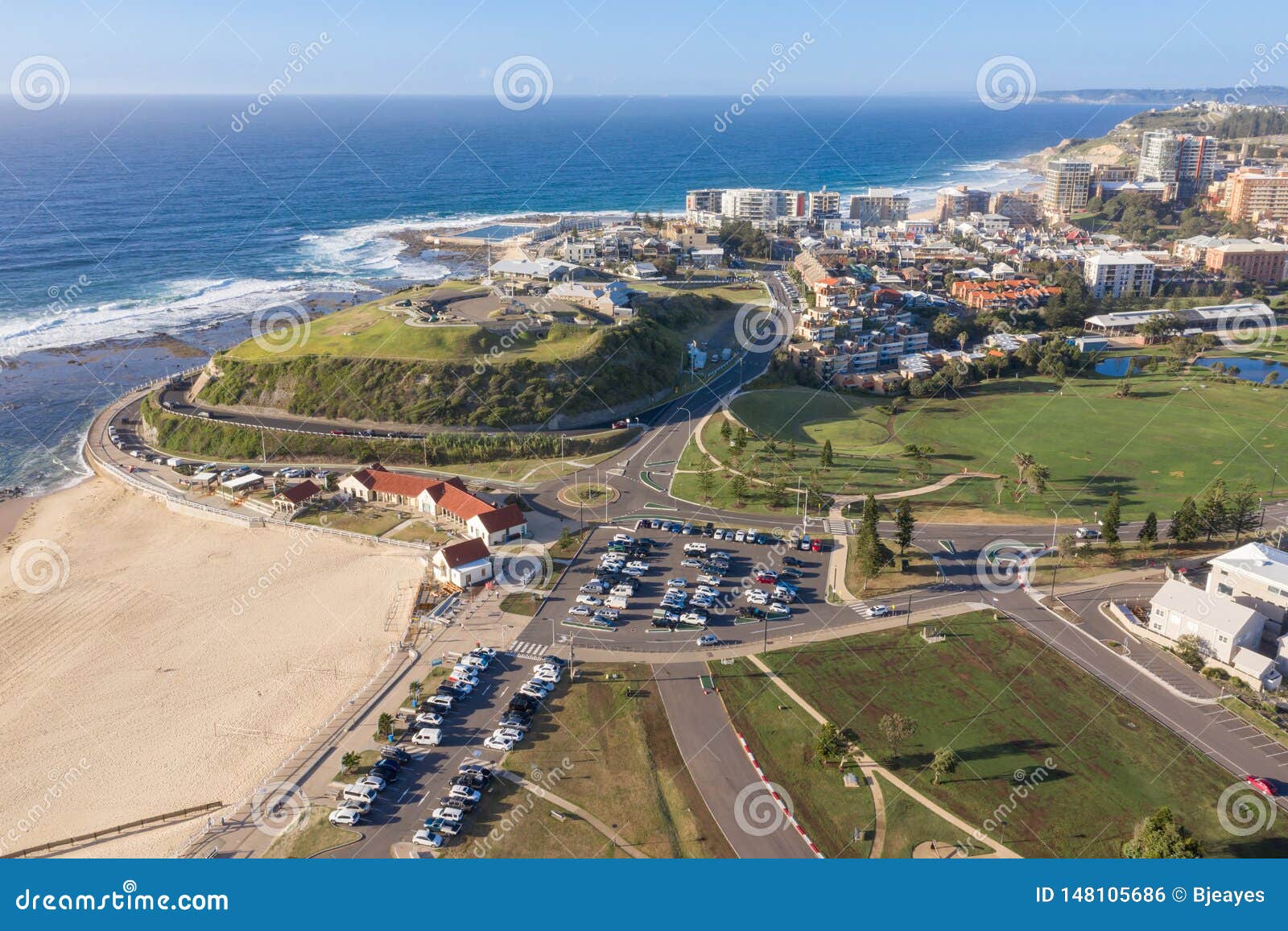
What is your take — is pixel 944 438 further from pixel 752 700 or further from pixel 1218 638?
pixel 752 700

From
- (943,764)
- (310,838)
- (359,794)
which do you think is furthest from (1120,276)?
(310,838)

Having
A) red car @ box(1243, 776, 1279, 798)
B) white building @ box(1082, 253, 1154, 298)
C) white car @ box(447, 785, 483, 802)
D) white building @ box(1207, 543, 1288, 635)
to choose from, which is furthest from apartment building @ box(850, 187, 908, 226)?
white car @ box(447, 785, 483, 802)

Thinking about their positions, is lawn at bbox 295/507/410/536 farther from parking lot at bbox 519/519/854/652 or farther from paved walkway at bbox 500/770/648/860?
paved walkway at bbox 500/770/648/860

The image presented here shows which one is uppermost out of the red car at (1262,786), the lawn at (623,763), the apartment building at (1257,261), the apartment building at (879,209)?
the apartment building at (879,209)

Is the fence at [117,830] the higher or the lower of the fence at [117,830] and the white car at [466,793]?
the lower

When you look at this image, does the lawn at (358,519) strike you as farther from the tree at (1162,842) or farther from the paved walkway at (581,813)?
the tree at (1162,842)

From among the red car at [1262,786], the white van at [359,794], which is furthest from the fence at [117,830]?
the red car at [1262,786]
